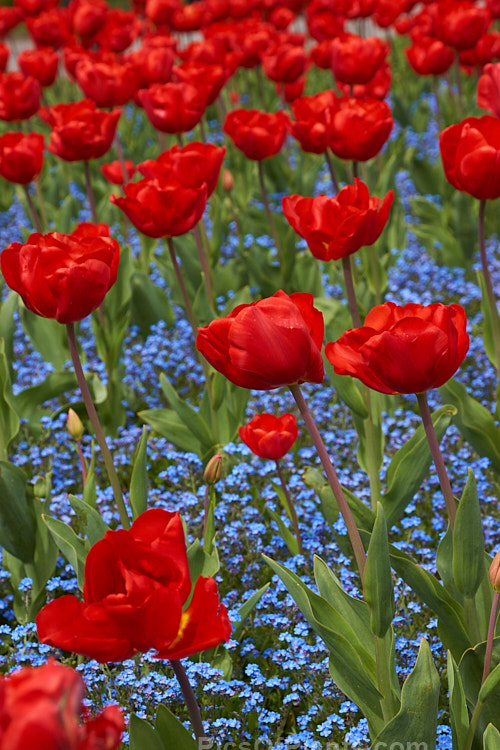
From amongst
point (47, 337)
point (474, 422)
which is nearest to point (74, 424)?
point (474, 422)

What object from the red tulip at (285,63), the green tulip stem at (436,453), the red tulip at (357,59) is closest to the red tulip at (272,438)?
the green tulip stem at (436,453)

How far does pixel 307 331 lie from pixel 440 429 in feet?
3.21

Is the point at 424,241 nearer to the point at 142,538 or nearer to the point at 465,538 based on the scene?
the point at 465,538

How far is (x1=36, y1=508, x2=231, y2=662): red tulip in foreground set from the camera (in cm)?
109

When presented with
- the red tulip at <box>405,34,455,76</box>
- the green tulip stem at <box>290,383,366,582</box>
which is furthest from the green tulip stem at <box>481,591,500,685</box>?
the red tulip at <box>405,34,455,76</box>

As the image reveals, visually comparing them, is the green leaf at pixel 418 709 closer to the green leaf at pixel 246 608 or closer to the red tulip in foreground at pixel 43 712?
the green leaf at pixel 246 608

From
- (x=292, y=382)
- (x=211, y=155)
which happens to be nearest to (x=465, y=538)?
(x=292, y=382)

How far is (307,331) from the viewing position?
4.50 ft

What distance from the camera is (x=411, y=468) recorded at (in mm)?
2250

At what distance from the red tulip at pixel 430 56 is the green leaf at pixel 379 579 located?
3817 millimetres

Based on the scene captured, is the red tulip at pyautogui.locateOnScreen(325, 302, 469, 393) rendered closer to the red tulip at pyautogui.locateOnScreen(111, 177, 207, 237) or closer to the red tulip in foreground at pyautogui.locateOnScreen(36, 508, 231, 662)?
the red tulip in foreground at pyautogui.locateOnScreen(36, 508, 231, 662)

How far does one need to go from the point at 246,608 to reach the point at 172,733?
1.87ft

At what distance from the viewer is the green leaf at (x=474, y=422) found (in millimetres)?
2613

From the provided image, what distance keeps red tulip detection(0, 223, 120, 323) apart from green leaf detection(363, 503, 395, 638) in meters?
0.81
